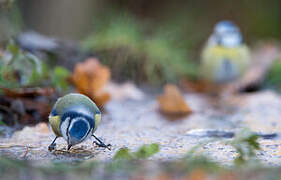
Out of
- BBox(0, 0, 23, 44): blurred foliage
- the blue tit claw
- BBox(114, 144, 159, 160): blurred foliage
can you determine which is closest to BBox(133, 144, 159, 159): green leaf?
BBox(114, 144, 159, 160): blurred foliage

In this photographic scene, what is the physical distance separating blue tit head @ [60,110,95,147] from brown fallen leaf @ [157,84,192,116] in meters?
1.46

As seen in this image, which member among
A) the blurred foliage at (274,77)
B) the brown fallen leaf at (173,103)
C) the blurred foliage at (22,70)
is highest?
the blurred foliage at (274,77)

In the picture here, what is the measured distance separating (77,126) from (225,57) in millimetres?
3206

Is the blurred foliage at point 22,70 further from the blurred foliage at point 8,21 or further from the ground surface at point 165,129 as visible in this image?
the ground surface at point 165,129

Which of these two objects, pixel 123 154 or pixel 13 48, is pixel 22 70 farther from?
pixel 123 154

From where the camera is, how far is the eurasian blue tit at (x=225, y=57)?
4.65 metres

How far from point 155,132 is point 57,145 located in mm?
635

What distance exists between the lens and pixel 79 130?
5.62 ft

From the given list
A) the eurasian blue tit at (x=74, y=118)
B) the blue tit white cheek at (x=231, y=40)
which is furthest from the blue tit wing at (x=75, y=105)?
the blue tit white cheek at (x=231, y=40)

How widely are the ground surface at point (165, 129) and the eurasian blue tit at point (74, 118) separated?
0.12m

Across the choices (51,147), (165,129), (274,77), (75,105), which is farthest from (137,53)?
(75,105)

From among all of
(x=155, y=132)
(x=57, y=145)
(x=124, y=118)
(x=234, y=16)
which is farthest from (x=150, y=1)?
(x=57, y=145)

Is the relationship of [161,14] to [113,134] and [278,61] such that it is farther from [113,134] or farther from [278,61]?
[113,134]

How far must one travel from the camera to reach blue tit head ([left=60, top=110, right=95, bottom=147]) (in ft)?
5.64
